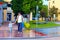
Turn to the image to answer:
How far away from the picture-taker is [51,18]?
80.5m

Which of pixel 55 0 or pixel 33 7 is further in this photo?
pixel 55 0

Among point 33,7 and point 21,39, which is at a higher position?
point 33,7

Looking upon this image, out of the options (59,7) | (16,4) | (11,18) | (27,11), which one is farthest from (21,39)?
(59,7)

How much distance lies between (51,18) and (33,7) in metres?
39.4

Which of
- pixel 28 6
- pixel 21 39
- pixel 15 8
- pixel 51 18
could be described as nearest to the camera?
pixel 21 39

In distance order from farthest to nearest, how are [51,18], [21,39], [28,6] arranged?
[51,18]
[28,6]
[21,39]

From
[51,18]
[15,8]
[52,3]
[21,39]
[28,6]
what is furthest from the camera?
[52,3]

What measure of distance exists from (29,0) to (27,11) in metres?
2.41

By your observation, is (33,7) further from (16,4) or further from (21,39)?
(21,39)

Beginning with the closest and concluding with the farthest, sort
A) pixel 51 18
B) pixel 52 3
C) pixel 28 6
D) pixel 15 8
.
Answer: pixel 28 6 → pixel 15 8 → pixel 51 18 → pixel 52 3

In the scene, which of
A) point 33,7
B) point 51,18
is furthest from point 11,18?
point 33,7

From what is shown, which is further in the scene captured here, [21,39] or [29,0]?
[29,0]

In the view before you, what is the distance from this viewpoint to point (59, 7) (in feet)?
279

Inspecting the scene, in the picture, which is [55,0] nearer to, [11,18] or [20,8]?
[11,18]
